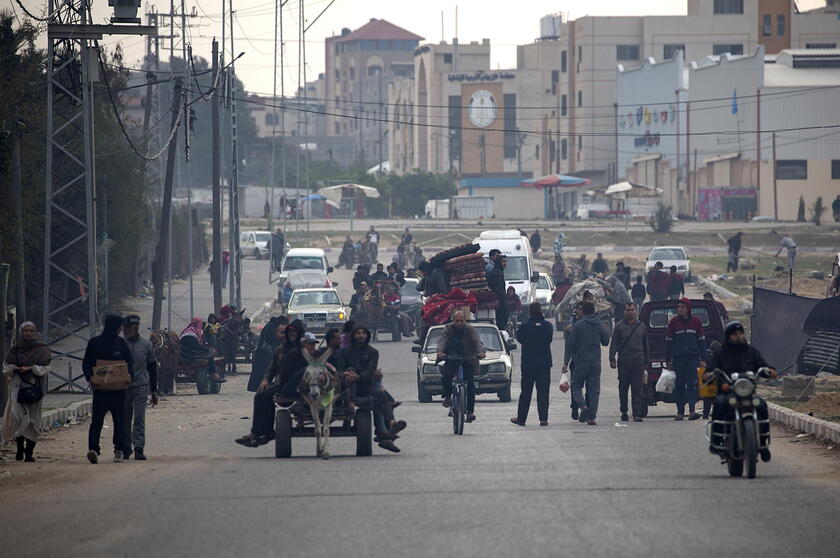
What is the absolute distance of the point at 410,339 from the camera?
39.8 m

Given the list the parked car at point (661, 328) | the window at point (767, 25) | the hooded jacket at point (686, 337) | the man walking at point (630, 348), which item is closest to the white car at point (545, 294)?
the parked car at point (661, 328)

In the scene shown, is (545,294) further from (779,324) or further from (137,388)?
(137,388)

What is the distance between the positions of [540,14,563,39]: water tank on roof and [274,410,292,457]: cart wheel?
13087cm

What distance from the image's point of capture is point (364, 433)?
1469 cm

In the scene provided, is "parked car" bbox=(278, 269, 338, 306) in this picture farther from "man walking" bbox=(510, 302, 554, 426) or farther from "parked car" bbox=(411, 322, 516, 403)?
"man walking" bbox=(510, 302, 554, 426)

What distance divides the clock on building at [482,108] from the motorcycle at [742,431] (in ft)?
388

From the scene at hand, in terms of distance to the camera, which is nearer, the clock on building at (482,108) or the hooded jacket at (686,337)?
the hooded jacket at (686,337)

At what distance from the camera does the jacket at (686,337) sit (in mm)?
19141

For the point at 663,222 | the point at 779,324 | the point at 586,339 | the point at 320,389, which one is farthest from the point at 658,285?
the point at 663,222

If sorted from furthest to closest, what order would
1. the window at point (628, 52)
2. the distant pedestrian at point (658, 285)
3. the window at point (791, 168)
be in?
the window at point (628, 52)
the window at point (791, 168)
the distant pedestrian at point (658, 285)

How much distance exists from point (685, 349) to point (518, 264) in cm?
1953

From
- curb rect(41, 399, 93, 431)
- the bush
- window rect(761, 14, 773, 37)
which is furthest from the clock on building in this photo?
curb rect(41, 399, 93, 431)

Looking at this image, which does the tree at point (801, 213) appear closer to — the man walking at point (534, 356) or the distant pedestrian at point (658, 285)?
the distant pedestrian at point (658, 285)

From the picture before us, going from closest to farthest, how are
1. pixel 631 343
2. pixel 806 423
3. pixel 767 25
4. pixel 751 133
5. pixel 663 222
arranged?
pixel 806 423, pixel 631 343, pixel 663 222, pixel 751 133, pixel 767 25
